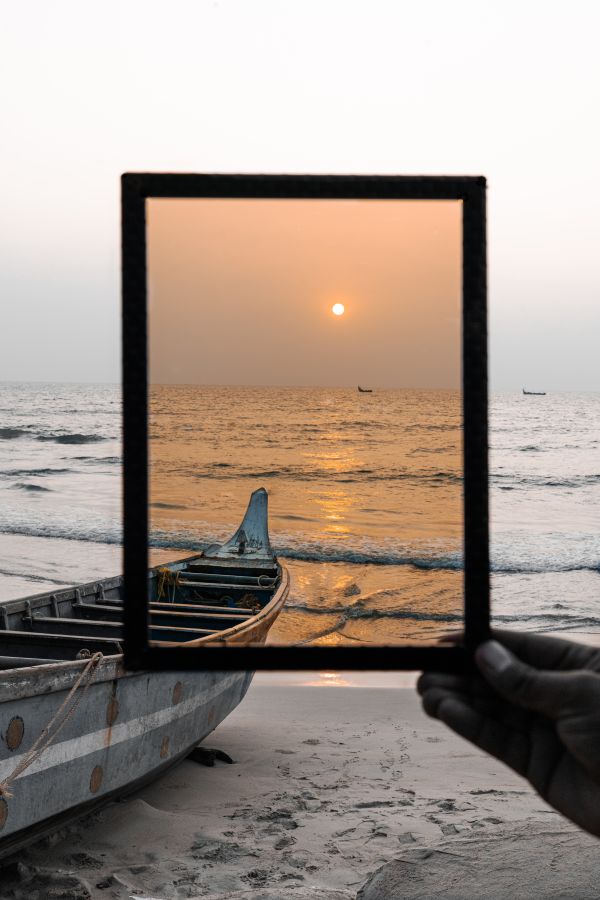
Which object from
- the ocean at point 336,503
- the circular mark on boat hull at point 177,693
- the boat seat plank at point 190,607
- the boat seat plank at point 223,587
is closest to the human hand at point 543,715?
the circular mark on boat hull at point 177,693

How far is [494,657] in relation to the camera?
1.18 metres

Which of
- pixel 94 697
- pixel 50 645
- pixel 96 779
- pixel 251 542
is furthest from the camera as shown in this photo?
pixel 251 542

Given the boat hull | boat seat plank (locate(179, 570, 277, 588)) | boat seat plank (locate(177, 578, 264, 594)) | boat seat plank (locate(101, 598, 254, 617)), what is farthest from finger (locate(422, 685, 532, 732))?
boat seat plank (locate(179, 570, 277, 588))

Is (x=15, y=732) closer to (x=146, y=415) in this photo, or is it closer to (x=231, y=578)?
(x=146, y=415)

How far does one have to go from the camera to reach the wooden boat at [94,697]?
434 cm

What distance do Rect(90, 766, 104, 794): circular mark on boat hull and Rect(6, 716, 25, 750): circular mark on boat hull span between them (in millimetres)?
770

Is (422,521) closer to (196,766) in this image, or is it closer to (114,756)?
(196,766)

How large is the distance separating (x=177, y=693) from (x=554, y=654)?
184 inches

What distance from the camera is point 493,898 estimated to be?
150 inches

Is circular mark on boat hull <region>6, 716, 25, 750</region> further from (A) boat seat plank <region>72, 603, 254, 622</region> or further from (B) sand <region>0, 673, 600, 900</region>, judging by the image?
(A) boat seat plank <region>72, 603, 254, 622</region>

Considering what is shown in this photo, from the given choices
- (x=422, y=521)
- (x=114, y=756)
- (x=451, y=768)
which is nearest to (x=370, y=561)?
(x=422, y=521)

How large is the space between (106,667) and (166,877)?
1.21m

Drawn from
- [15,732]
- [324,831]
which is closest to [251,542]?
[324,831]

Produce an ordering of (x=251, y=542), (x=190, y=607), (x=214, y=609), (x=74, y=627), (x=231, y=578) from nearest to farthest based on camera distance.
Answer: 1. (x=74, y=627)
2. (x=214, y=609)
3. (x=190, y=607)
4. (x=231, y=578)
5. (x=251, y=542)
